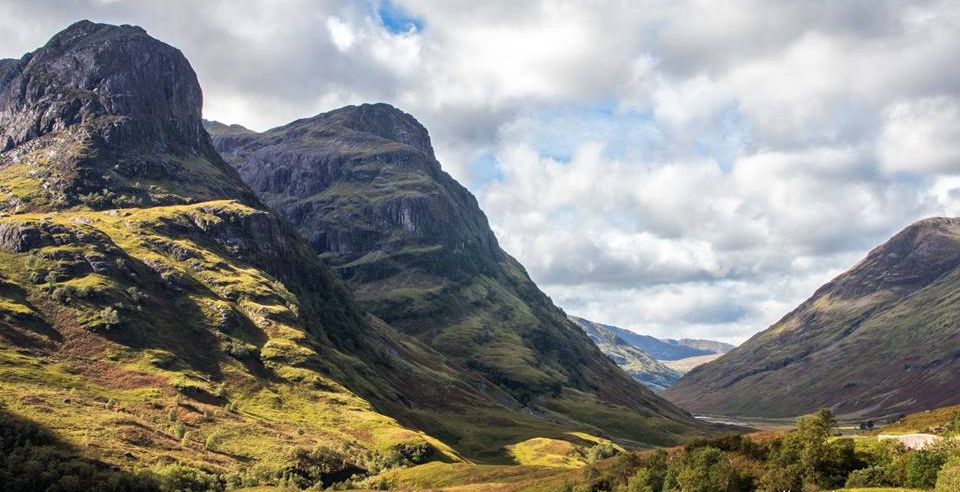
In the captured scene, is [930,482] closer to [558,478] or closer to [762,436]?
[762,436]

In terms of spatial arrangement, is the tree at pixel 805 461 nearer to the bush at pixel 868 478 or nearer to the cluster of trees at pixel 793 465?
the cluster of trees at pixel 793 465

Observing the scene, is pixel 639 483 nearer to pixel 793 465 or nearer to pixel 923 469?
pixel 793 465

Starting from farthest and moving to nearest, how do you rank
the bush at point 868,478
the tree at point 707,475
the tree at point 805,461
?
1. the tree at point 707,475
2. the tree at point 805,461
3. the bush at point 868,478

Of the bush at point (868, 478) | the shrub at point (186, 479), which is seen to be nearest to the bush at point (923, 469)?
the bush at point (868, 478)

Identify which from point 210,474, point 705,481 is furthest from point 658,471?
point 210,474

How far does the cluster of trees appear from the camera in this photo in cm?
11831

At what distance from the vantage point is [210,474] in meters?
200

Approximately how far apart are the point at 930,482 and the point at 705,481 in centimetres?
3715

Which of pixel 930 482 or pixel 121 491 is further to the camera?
pixel 121 491

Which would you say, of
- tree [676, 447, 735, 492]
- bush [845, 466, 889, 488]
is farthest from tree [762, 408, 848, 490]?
tree [676, 447, 735, 492]

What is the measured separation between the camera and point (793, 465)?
444 feet

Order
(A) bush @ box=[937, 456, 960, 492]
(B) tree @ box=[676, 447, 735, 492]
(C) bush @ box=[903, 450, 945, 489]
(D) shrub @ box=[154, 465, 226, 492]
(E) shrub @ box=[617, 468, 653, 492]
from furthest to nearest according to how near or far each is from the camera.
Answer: (D) shrub @ box=[154, 465, 226, 492] < (E) shrub @ box=[617, 468, 653, 492] < (B) tree @ box=[676, 447, 735, 492] < (C) bush @ box=[903, 450, 945, 489] < (A) bush @ box=[937, 456, 960, 492]

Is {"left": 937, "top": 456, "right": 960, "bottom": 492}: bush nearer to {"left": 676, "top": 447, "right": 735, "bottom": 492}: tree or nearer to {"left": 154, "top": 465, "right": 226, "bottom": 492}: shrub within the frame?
{"left": 676, "top": 447, "right": 735, "bottom": 492}: tree

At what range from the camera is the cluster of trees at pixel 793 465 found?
118m
